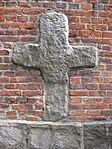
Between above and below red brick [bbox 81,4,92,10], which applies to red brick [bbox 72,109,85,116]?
below

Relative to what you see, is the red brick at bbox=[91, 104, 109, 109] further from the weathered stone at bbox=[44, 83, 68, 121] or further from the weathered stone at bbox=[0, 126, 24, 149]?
the weathered stone at bbox=[0, 126, 24, 149]

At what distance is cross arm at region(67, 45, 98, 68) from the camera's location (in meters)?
3.08

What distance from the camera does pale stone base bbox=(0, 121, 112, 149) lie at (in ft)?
9.90

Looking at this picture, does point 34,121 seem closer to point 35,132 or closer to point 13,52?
point 35,132

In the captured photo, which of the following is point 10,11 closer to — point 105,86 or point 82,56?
point 82,56

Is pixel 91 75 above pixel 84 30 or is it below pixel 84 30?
below

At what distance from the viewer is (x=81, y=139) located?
303 centimetres

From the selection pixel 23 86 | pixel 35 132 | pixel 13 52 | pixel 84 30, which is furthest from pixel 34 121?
pixel 84 30

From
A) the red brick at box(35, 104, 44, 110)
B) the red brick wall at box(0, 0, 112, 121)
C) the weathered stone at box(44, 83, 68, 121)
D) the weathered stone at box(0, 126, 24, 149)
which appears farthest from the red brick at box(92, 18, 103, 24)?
the weathered stone at box(0, 126, 24, 149)

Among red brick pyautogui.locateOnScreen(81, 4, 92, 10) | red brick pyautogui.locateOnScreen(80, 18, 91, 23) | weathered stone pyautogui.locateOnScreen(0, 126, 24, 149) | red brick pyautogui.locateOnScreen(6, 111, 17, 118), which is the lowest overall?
weathered stone pyautogui.locateOnScreen(0, 126, 24, 149)

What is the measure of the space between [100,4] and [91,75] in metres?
0.78

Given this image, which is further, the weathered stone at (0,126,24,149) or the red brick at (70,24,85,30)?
the red brick at (70,24,85,30)

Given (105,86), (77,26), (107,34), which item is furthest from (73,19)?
(105,86)

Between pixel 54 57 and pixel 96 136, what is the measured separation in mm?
935
